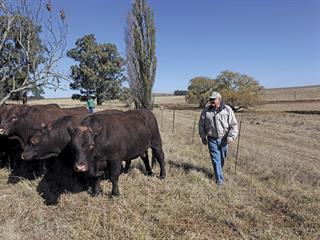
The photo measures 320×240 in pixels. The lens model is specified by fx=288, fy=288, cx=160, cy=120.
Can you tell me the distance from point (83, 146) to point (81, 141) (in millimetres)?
78

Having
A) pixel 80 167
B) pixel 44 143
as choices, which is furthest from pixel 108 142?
pixel 44 143

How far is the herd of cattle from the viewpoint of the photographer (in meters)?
4.43

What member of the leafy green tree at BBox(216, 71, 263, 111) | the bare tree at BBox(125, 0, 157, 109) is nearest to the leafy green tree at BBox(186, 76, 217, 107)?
the leafy green tree at BBox(216, 71, 263, 111)

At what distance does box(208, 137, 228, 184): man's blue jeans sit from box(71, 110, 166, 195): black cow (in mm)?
1308

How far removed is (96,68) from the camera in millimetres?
39594

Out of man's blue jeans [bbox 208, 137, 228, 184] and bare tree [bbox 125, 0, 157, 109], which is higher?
bare tree [bbox 125, 0, 157, 109]

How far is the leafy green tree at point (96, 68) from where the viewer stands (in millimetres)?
38906

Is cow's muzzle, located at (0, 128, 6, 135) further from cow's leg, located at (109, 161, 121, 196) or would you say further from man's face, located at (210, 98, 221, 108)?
man's face, located at (210, 98, 221, 108)

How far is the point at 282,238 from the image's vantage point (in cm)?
361

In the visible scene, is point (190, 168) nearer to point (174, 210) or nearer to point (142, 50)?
point (174, 210)

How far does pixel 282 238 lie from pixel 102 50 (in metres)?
39.6

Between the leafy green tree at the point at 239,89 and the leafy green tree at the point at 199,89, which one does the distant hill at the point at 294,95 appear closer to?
the leafy green tree at the point at 239,89

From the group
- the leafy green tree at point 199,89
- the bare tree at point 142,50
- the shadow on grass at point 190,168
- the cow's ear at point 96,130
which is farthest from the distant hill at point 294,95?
the cow's ear at point 96,130

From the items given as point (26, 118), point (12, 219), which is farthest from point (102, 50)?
point (12, 219)
